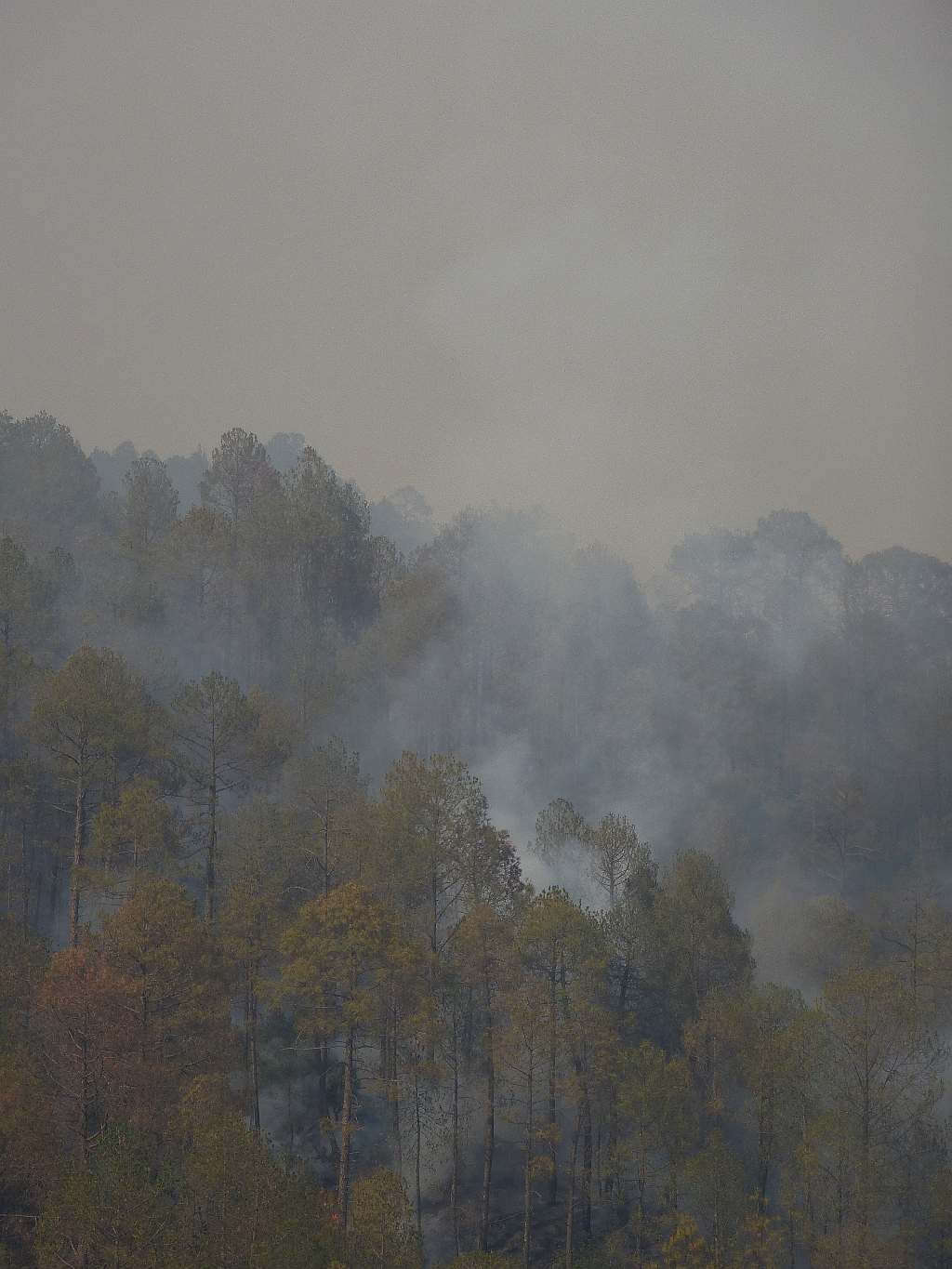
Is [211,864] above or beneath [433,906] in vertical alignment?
above

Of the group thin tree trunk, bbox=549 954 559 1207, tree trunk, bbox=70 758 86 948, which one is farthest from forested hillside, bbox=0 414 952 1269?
tree trunk, bbox=70 758 86 948

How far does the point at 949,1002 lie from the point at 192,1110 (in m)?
34.7

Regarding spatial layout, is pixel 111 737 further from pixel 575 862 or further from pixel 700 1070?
pixel 700 1070

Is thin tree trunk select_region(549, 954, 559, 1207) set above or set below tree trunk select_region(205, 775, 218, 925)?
below

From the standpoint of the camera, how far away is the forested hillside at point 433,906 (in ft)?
102

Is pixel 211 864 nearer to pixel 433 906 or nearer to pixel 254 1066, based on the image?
pixel 254 1066

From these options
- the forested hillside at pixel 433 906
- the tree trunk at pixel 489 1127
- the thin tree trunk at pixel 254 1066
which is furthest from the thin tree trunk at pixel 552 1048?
the thin tree trunk at pixel 254 1066

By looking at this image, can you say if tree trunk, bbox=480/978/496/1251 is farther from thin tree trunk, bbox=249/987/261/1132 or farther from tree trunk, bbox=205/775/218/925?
tree trunk, bbox=205/775/218/925

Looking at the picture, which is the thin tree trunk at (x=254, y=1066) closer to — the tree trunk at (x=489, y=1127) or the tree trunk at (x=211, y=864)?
the tree trunk at (x=211, y=864)

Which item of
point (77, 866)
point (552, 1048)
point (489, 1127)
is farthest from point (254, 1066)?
point (552, 1048)

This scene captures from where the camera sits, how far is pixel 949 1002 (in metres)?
49.8

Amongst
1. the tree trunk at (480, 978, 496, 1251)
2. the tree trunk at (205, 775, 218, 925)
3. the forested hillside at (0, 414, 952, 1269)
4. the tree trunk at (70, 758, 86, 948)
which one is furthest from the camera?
the tree trunk at (205, 775, 218, 925)

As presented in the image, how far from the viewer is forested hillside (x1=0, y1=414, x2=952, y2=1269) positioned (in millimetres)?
31078

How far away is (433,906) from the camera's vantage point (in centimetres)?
3966
